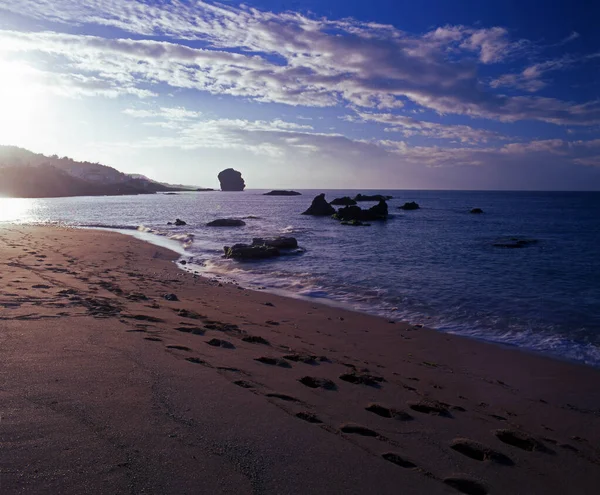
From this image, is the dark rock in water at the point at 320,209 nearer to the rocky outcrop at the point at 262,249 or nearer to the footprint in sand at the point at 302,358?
the rocky outcrop at the point at 262,249

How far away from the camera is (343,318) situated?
10.5 metres

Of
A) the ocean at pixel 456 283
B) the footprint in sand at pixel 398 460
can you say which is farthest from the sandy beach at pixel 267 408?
the ocean at pixel 456 283

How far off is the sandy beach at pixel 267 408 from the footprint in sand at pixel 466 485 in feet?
0.06

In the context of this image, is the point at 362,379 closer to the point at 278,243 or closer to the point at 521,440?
the point at 521,440

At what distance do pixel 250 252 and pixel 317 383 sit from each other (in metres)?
15.7

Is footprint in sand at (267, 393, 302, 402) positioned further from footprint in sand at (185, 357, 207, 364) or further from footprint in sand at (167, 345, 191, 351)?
footprint in sand at (167, 345, 191, 351)

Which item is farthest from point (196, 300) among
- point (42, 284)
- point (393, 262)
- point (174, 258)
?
point (393, 262)

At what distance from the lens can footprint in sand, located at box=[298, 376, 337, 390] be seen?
18.3ft

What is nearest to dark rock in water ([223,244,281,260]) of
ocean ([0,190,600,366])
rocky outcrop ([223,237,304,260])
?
rocky outcrop ([223,237,304,260])

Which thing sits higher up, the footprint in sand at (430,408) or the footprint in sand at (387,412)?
the footprint in sand at (387,412)

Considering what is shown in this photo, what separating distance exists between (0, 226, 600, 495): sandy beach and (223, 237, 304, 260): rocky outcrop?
11771 millimetres

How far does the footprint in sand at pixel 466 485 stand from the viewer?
11.5 feet

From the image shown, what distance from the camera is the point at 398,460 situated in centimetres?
380

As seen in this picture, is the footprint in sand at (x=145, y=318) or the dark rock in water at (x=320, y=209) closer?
the footprint in sand at (x=145, y=318)
